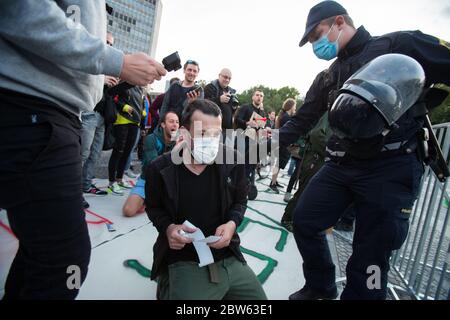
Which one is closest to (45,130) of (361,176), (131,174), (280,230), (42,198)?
(42,198)

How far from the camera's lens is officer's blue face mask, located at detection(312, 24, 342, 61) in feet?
5.72

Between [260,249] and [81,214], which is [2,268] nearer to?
[81,214]

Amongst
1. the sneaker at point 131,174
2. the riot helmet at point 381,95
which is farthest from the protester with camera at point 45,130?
the sneaker at point 131,174

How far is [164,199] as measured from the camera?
1539 millimetres

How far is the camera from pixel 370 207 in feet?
4.64

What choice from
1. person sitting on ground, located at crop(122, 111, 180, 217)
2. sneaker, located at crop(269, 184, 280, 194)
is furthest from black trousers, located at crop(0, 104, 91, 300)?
sneaker, located at crop(269, 184, 280, 194)

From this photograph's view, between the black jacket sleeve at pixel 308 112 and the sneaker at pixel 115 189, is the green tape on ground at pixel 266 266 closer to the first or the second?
the black jacket sleeve at pixel 308 112

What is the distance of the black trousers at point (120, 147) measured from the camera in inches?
138

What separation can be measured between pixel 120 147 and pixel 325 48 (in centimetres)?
283

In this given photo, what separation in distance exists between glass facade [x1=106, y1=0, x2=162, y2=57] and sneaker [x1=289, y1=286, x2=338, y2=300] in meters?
71.0

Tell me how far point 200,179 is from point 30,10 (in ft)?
3.55

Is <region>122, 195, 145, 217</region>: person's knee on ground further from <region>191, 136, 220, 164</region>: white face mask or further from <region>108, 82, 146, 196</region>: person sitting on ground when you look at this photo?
<region>191, 136, 220, 164</region>: white face mask
